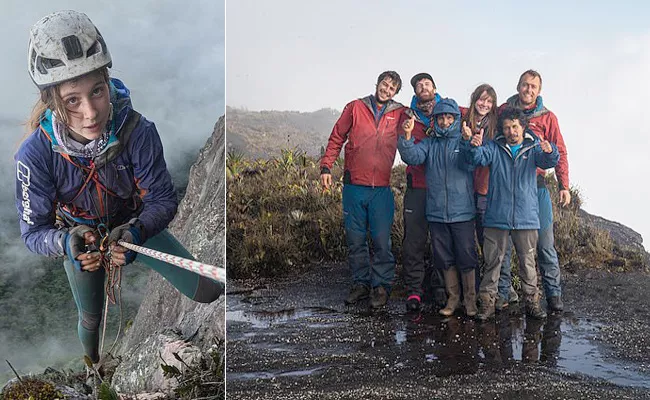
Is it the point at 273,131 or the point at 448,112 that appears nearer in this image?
the point at 448,112

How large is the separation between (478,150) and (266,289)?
1450 mm

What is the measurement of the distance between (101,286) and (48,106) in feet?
3.50

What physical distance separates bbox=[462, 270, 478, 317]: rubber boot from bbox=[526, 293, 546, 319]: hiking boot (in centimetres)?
29

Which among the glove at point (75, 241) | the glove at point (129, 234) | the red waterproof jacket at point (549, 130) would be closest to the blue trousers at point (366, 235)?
the red waterproof jacket at point (549, 130)

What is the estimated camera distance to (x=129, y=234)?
460 centimetres

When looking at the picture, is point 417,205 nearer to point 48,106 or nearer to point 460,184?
point 460,184

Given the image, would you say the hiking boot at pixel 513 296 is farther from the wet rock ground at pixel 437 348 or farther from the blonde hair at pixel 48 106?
the blonde hair at pixel 48 106

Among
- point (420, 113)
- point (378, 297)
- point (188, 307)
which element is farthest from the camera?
point (188, 307)

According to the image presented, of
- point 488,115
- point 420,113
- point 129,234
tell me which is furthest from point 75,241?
point 488,115

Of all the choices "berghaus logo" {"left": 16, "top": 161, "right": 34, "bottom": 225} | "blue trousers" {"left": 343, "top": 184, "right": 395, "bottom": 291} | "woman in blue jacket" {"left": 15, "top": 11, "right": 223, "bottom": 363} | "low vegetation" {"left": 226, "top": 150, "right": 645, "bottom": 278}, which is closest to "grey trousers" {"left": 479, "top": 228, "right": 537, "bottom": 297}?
"low vegetation" {"left": 226, "top": 150, "right": 645, "bottom": 278}

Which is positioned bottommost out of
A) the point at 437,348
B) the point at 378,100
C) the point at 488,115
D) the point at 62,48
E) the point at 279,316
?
the point at 437,348

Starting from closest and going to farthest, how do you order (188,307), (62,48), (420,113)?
(62,48), (420,113), (188,307)

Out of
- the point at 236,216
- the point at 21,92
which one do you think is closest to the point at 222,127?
the point at 236,216

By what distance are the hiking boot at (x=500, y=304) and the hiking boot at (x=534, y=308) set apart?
0.38 feet
